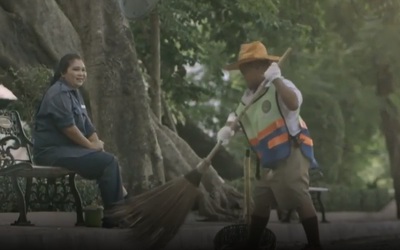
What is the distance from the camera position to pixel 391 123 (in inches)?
661

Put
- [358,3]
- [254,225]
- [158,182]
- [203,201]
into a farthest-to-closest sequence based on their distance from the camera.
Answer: [358,3] < [203,201] < [158,182] < [254,225]

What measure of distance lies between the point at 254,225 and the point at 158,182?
429cm

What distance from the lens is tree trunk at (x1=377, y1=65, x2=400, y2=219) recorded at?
16.3 m

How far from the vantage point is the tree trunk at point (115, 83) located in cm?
1156

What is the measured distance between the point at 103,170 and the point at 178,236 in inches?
39.2

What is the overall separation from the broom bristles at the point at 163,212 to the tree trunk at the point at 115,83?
11.8 feet

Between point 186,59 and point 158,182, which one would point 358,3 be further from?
point 158,182

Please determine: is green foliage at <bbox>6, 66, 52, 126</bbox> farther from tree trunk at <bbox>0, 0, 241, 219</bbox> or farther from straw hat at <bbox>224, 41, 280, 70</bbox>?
straw hat at <bbox>224, 41, 280, 70</bbox>

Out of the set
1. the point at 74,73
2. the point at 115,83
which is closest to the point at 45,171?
the point at 74,73

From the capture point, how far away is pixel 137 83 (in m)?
11.9

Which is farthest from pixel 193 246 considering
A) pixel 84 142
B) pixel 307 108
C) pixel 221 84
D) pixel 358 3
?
pixel 221 84

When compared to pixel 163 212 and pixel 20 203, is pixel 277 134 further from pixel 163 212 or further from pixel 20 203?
pixel 20 203

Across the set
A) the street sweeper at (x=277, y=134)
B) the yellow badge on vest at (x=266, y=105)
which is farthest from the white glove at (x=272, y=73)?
the yellow badge on vest at (x=266, y=105)

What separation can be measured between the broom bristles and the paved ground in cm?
20
